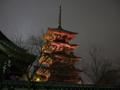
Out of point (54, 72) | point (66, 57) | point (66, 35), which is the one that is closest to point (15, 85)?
point (54, 72)

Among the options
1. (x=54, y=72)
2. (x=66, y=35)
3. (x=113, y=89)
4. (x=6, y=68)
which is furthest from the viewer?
(x=66, y=35)

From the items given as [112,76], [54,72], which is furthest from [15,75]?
[112,76]

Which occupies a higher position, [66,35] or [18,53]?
[66,35]

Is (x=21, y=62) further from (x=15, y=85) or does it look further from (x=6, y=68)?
(x=15, y=85)

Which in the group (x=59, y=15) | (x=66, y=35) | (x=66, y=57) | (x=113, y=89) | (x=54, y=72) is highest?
(x=59, y=15)

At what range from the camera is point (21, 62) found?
856 inches

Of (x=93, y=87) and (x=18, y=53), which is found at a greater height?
(x=18, y=53)

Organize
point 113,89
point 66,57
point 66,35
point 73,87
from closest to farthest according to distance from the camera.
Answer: point 73,87, point 113,89, point 66,57, point 66,35

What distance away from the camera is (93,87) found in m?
17.7

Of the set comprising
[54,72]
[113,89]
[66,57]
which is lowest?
[113,89]

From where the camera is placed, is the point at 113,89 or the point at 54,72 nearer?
the point at 113,89

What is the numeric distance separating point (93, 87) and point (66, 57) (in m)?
18.8

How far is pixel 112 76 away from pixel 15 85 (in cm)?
1813

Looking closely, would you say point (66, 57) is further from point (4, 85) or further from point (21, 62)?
point (4, 85)
